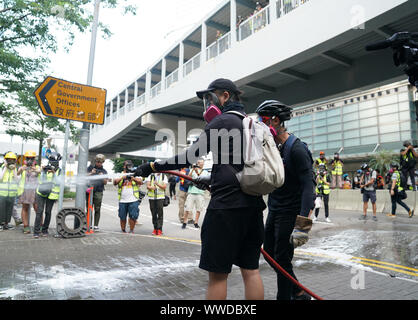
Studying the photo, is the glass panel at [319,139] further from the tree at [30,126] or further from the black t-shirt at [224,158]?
the black t-shirt at [224,158]

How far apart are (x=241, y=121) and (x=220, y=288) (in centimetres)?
125

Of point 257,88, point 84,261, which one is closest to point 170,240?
point 84,261

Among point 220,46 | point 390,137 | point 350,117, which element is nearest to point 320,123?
point 350,117

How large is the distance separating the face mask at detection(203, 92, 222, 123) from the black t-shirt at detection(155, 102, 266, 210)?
17 centimetres

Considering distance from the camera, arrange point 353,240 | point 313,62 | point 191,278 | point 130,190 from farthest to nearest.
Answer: point 313,62
point 130,190
point 353,240
point 191,278

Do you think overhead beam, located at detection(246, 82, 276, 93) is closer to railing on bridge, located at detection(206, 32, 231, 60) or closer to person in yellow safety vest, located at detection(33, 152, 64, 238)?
railing on bridge, located at detection(206, 32, 231, 60)

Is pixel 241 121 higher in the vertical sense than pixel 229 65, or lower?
lower

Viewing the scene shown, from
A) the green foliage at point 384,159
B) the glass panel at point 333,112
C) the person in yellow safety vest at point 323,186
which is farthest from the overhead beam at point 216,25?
the glass panel at point 333,112

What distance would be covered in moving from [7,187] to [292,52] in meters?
10.8

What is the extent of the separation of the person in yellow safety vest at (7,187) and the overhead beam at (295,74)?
457 inches

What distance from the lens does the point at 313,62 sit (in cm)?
1376

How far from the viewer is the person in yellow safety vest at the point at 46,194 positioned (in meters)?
7.32

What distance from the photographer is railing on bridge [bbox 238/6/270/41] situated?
13.7 meters

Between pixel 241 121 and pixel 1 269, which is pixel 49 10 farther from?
pixel 241 121
